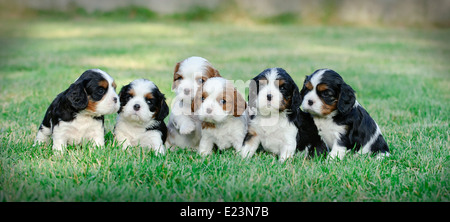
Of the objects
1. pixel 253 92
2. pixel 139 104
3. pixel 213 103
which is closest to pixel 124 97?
pixel 139 104

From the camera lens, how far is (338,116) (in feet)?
16.7

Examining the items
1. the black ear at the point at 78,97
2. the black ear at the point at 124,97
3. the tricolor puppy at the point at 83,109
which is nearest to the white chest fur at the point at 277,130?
the black ear at the point at 124,97

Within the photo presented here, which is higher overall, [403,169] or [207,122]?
[207,122]

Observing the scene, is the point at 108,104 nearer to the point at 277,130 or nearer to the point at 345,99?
the point at 277,130

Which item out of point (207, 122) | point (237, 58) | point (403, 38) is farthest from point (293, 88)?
point (403, 38)

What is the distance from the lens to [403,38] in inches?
779

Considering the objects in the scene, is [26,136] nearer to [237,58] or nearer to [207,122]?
[207,122]

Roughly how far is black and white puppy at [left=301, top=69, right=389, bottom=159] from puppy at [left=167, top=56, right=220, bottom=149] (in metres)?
1.17

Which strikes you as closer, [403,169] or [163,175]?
[163,175]

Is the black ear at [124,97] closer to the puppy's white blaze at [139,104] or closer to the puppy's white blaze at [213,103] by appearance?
the puppy's white blaze at [139,104]

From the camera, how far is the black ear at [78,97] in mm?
4863

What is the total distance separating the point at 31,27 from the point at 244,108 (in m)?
19.1
